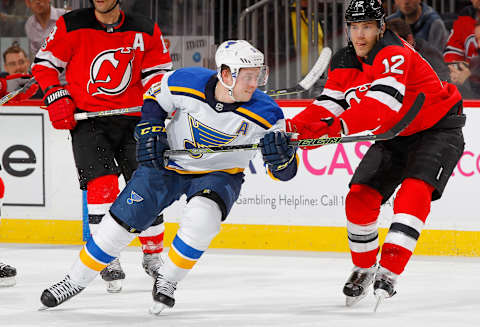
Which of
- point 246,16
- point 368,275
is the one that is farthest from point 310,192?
point 368,275

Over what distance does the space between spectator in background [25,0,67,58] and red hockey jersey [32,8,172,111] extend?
1.73 meters

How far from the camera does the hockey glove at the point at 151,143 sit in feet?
10.7

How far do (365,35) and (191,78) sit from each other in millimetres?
630

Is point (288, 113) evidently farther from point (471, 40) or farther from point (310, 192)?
point (471, 40)

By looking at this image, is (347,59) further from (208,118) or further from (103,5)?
(103,5)

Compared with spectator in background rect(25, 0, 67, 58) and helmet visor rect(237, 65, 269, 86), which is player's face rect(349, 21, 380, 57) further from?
spectator in background rect(25, 0, 67, 58)

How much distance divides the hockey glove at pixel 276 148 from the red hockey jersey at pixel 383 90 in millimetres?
273

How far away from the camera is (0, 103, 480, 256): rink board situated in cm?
497

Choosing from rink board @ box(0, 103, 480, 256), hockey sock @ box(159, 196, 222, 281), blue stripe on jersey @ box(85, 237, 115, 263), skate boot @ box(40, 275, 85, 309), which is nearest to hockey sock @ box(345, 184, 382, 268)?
hockey sock @ box(159, 196, 222, 281)

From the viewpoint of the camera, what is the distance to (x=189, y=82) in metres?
3.30

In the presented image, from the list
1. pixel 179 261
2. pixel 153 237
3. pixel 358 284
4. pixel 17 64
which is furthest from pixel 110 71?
pixel 17 64

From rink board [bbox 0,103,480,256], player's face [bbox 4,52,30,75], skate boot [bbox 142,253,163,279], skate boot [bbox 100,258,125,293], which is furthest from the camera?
player's face [bbox 4,52,30,75]

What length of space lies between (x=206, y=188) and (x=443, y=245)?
216 cm

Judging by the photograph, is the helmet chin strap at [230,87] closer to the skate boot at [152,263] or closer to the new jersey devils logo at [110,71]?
the new jersey devils logo at [110,71]
